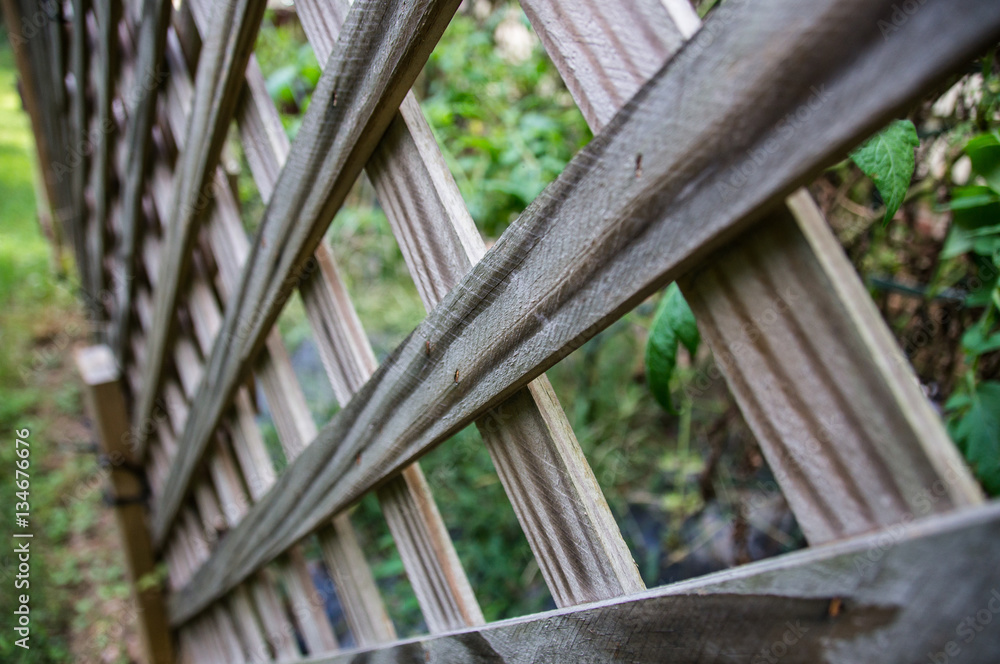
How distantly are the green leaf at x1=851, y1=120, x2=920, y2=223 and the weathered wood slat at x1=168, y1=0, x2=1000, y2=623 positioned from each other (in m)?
0.34

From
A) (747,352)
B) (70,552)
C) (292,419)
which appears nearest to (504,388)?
(747,352)

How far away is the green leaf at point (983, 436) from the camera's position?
0.80 metres

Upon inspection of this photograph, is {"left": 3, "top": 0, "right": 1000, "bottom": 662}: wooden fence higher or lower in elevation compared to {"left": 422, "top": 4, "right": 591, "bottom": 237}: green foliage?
lower

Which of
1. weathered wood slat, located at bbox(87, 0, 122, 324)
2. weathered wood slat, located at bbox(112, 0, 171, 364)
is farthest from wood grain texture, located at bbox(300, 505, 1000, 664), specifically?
weathered wood slat, located at bbox(87, 0, 122, 324)

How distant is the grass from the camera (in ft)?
7.13

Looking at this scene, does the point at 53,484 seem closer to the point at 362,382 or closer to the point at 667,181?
the point at 362,382

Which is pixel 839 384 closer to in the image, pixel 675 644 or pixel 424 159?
pixel 675 644

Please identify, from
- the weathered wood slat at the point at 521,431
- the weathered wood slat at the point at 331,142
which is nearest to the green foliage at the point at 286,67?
the weathered wood slat at the point at 331,142

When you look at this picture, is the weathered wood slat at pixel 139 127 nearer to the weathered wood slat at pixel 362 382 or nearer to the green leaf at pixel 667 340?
the weathered wood slat at pixel 362 382

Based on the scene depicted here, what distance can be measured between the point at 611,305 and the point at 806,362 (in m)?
0.13

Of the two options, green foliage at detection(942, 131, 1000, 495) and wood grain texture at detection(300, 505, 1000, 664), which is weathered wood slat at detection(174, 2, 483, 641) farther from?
green foliage at detection(942, 131, 1000, 495)

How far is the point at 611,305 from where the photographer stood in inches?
16.2

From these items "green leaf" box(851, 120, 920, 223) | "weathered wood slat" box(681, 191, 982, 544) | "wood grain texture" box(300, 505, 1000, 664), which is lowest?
"wood grain texture" box(300, 505, 1000, 664)

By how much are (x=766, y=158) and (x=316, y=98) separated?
575 mm
